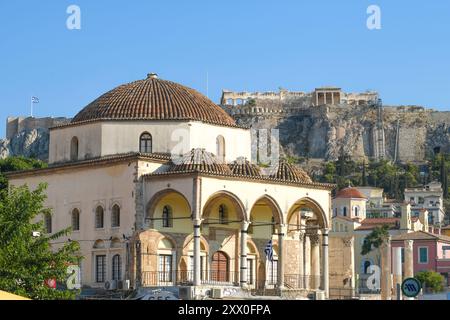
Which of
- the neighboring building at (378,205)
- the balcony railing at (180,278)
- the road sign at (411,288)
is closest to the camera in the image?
the road sign at (411,288)

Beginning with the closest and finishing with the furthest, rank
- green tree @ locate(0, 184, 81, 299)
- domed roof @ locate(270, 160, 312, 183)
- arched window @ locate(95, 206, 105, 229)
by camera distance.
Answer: green tree @ locate(0, 184, 81, 299)
arched window @ locate(95, 206, 105, 229)
domed roof @ locate(270, 160, 312, 183)

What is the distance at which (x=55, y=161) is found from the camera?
49.7 m

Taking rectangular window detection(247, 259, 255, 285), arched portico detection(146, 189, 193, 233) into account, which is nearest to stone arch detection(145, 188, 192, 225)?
arched portico detection(146, 189, 193, 233)

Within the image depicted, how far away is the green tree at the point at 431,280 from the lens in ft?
293

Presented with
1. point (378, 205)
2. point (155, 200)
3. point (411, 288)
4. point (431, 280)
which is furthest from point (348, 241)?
point (378, 205)

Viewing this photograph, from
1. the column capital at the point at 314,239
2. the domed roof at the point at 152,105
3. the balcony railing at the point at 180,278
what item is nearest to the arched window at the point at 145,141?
the domed roof at the point at 152,105

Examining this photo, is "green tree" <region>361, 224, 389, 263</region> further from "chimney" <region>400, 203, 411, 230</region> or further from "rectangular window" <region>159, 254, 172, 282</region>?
"rectangular window" <region>159, 254, 172, 282</region>

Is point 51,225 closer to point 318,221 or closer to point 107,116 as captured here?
point 107,116

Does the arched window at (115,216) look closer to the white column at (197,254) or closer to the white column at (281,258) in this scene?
the white column at (197,254)

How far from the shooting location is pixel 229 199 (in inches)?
1793

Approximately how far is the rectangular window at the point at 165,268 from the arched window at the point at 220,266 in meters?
2.38

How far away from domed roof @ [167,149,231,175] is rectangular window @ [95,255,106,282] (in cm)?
450

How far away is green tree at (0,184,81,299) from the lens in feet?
99.9
